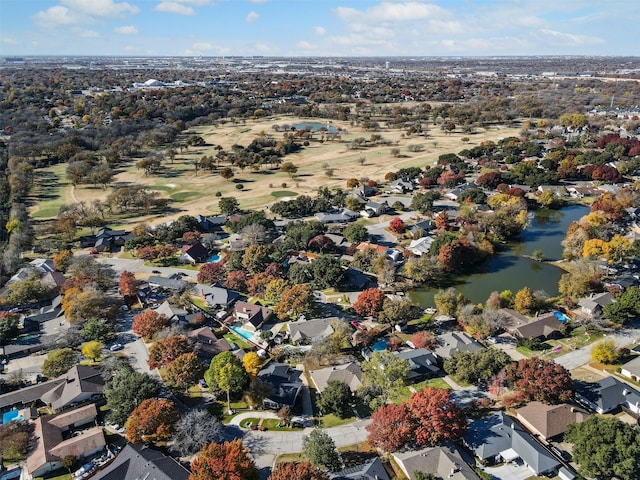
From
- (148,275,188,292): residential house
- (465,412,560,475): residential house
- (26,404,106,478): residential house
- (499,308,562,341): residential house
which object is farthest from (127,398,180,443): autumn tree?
(499,308,562,341): residential house

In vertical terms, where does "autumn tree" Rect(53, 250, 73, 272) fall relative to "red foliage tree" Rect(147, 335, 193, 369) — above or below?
above

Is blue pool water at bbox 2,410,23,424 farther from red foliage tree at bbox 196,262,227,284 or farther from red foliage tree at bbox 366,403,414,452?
red foliage tree at bbox 366,403,414,452

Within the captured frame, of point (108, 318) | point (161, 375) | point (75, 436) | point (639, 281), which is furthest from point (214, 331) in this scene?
point (639, 281)

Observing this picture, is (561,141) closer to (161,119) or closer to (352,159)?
(352,159)

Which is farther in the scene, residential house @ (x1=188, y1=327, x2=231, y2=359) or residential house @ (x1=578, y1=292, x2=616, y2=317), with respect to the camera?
residential house @ (x1=578, y1=292, x2=616, y2=317)

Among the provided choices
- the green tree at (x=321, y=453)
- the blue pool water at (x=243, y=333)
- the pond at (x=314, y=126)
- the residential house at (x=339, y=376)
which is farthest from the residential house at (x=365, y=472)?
the pond at (x=314, y=126)

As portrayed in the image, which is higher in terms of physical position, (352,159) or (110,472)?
(352,159)
